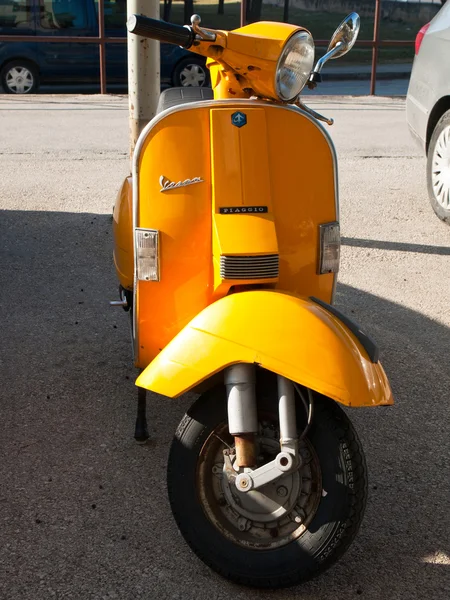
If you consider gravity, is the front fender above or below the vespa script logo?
below

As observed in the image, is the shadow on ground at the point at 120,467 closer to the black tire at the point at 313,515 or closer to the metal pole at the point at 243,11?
the black tire at the point at 313,515

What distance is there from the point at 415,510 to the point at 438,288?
2.49 m

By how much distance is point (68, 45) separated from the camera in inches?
576

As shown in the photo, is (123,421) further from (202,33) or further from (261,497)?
(202,33)

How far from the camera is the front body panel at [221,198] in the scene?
298 centimetres

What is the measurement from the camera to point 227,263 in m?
2.93

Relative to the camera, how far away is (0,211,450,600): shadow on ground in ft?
8.80

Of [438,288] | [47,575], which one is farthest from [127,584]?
[438,288]

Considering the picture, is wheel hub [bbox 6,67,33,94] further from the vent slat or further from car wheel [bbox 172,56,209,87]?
the vent slat

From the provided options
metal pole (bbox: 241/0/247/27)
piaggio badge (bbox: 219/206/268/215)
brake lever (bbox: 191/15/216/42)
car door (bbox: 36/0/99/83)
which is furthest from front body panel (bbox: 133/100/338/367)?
car door (bbox: 36/0/99/83)

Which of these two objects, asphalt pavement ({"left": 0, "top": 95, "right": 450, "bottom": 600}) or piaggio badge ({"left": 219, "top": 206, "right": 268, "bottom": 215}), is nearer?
asphalt pavement ({"left": 0, "top": 95, "right": 450, "bottom": 600})

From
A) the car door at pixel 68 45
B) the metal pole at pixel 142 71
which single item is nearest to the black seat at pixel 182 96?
the metal pole at pixel 142 71

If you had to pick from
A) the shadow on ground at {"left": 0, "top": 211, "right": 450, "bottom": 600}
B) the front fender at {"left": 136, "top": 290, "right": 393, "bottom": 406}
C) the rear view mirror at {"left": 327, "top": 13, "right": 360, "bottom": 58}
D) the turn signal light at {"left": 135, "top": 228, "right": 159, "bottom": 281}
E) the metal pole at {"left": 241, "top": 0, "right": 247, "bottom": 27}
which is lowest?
the shadow on ground at {"left": 0, "top": 211, "right": 450, "bottom": 600}

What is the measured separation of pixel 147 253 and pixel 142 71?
109 inches
